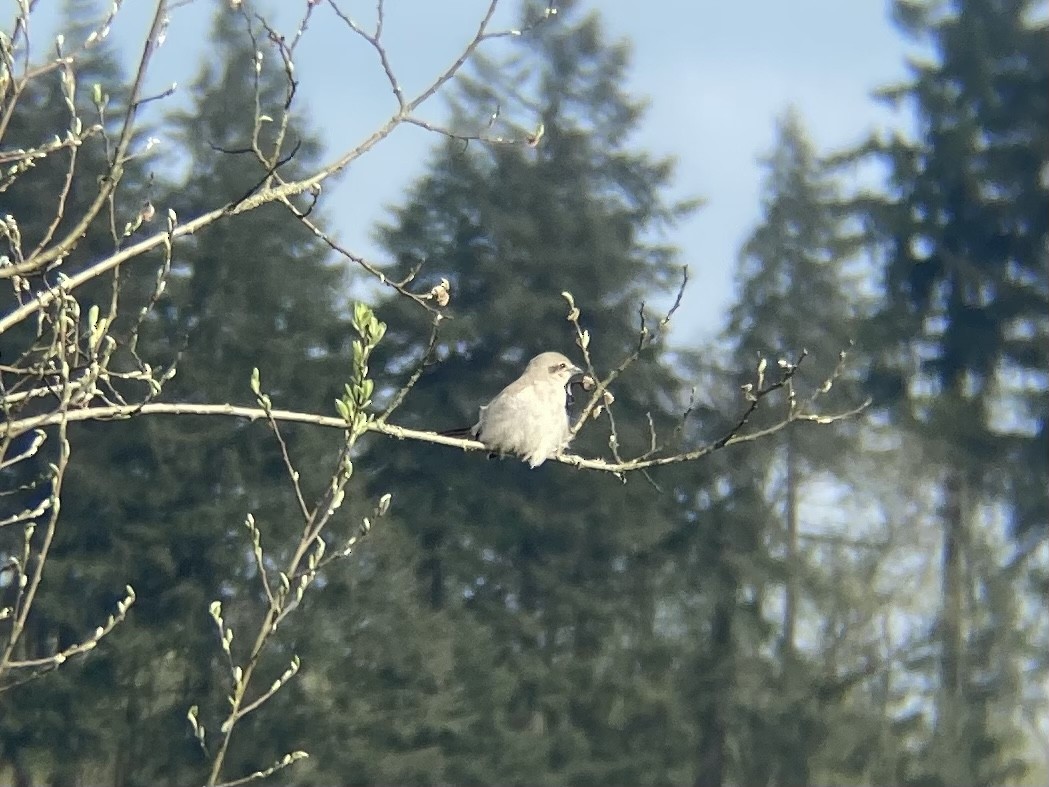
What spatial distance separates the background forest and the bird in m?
8.26

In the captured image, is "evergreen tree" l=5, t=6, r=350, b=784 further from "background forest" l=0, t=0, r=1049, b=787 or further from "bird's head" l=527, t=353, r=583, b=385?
"bird's head" l=527, t=353, r=583, b=385

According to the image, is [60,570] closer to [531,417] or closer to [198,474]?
[198,474]

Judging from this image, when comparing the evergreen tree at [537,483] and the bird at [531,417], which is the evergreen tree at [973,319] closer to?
the evergreen tree at [537,483]

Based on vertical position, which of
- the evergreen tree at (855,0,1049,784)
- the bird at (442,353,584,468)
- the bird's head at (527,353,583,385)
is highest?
the evergreen tree at (855,0,1049,784)

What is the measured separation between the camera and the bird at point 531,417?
22.5 ft

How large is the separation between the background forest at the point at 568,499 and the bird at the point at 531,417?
8.26m

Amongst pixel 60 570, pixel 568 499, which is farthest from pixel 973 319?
pixel 60 570

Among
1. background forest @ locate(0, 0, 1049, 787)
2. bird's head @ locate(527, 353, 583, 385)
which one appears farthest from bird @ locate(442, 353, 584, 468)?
background forest @ locate(0, 0, 1049, 787)

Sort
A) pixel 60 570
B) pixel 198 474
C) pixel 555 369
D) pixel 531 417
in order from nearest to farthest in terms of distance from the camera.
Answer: pixel 531 417, pixel 555 369, pixel 60 570, pixel 198 474

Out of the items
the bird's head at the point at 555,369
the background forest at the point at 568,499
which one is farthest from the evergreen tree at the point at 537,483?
the bird's head at the point at 555,369

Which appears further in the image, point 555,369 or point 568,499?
point 568,499

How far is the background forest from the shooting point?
1580 cm

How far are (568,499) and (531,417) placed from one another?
1081 centimetres

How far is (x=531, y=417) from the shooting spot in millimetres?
6973
